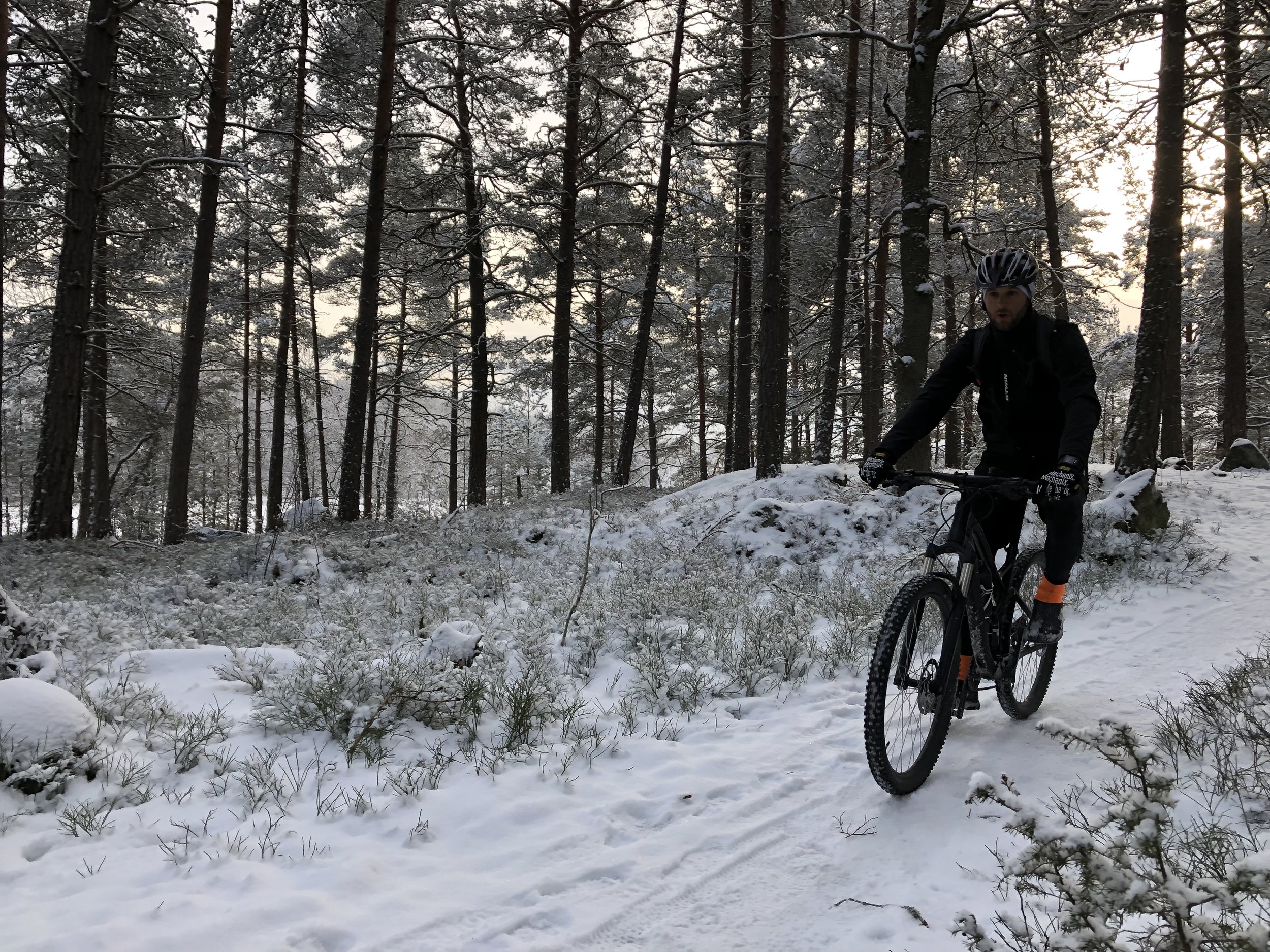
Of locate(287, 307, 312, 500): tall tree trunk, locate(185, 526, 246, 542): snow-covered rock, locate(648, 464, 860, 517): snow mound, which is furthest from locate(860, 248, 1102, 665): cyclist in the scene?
locate(287, 307, 312, 500): tall tree trunk

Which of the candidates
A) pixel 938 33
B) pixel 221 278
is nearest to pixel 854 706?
pixel 938 33

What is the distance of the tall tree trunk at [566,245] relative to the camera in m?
14.9

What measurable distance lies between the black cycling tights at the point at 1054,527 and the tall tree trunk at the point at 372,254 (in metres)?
11.7

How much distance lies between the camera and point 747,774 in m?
3.38

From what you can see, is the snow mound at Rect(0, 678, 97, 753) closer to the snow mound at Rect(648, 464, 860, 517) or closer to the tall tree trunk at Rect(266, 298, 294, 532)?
the snow mound at Rect(648, 464, 860, 517)

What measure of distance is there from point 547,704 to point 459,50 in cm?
1653

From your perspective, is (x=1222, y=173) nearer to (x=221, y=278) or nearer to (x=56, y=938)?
(x=56, y=938)

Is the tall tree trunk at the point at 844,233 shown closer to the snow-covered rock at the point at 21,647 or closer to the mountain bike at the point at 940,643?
the mountain bike at the point at 940,643

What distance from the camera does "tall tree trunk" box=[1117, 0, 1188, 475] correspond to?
9.62 metres

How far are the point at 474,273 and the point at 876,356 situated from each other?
35.1ft

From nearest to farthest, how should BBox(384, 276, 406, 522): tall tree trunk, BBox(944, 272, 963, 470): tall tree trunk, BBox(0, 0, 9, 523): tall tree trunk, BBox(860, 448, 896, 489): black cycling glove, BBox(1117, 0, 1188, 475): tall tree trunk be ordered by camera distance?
BBox(860, 448, 896, 489): black cycling glove, BBox(0, 0, 9, 523): tall tree trunk, BBox(1117, 0, 1188, 475): tall tree trunk, BBox(384, 276, 406, 522): tall tree trunk, BBox(944, 272, 963, 470): tall tree trunk

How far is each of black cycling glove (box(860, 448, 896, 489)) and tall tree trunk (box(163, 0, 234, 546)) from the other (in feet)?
40.8

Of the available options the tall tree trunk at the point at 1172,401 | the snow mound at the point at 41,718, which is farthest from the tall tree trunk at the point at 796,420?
the snow mound at the point at 41,718

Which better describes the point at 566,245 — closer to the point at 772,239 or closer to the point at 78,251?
the point at 772,239
